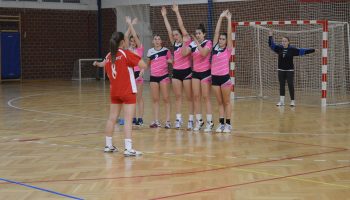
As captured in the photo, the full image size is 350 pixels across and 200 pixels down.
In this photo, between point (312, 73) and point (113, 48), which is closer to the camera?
point (113, 48)

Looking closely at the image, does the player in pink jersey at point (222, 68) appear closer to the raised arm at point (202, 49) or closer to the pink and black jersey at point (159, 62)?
the raised arm at point (202, 49)

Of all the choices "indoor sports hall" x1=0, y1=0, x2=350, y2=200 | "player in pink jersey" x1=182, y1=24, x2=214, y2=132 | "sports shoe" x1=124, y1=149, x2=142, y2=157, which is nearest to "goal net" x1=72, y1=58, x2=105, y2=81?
"indoor sports hall" x1=0, y1=0, x2=350, y2=200

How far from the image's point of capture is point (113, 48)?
8406mm

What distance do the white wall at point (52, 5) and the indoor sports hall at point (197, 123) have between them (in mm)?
4632

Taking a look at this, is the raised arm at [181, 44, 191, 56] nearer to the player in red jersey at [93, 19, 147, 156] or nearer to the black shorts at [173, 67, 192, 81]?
the black shorts at [173, 67, 192, 81]

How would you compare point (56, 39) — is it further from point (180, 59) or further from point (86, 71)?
point (180, 59)

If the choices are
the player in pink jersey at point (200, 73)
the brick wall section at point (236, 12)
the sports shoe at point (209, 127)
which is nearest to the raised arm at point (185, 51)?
the player in pink jersey at point (200, 73)

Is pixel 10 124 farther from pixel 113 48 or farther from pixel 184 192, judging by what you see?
pixel 184 192

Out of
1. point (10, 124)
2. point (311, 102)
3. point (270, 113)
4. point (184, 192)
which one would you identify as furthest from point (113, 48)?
point (311, 102)

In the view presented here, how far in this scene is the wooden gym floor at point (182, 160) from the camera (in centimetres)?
642

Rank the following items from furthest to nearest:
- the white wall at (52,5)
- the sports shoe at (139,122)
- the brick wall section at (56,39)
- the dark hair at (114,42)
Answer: the brick wall section at (56,39)
the white wall at (52,5)
the sports shoe at (139,122)
the dark hair at (114,42)

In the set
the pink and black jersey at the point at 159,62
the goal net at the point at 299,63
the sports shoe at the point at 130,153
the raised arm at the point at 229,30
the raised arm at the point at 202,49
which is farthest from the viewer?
the goal net at the point at 299,63

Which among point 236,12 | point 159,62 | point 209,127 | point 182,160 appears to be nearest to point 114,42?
point 182,160

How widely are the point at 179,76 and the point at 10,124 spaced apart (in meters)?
3.66
